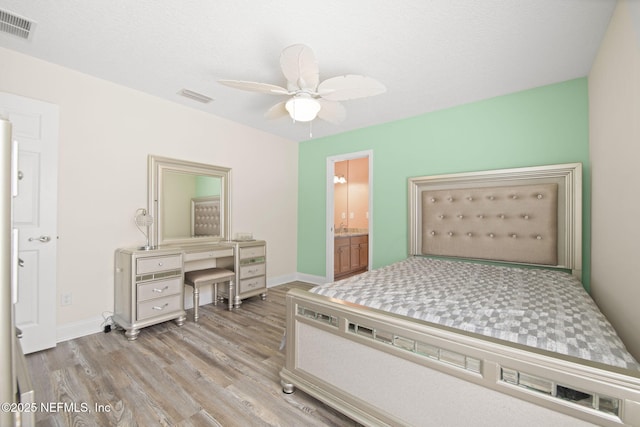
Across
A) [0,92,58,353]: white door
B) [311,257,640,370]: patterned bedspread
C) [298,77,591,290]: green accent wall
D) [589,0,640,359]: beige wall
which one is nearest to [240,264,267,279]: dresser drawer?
[298,77,591,290]: green accent wall

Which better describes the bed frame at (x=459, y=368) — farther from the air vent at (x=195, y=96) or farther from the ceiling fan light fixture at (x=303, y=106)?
the air vent at (x=195, y=96)

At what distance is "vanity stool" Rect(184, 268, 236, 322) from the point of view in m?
2.86

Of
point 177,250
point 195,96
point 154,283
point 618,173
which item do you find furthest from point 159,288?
point 618,173

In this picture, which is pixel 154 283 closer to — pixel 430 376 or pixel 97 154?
pixel 97 154

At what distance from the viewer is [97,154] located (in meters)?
2.55

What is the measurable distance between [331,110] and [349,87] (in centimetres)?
41

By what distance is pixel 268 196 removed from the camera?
418cm

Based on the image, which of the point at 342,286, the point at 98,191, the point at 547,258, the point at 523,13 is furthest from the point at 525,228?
the point at 98,191

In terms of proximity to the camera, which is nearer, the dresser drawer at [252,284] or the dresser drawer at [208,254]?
the dresser drawer at [208,254]

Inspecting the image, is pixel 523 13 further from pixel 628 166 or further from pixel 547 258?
pixel 547 258

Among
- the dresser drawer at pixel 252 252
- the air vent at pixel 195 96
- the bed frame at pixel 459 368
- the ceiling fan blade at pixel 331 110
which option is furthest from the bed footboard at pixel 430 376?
the air vent at pixel 195 96

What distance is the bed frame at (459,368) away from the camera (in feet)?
2.88

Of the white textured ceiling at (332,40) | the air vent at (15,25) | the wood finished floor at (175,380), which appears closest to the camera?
the wood finished floor at (175,380)

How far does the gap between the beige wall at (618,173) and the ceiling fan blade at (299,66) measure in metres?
1.61
